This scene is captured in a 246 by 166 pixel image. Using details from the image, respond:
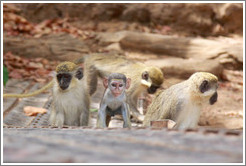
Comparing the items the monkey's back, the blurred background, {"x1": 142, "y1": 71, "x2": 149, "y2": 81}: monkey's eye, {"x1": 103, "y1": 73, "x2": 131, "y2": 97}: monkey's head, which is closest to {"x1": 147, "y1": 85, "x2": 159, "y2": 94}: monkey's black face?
{"x1": 142, "y1": 71, "x2": 149, "y2": 81}: monkey's eye

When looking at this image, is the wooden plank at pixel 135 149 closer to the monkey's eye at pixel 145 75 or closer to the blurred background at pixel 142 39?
the monkey's eye at pixel 145 75

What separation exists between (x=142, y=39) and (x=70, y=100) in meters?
6.49

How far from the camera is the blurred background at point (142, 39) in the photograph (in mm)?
10273

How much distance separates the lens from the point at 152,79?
6.76 m

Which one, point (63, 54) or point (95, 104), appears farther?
point (63, 54)

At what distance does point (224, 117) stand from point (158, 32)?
215 inches

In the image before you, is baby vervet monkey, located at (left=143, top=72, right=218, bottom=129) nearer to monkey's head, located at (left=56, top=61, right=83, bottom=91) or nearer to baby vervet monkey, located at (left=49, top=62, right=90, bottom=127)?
baby vervet monkey, located at (left=49, top=62, right=90, bottom=127)

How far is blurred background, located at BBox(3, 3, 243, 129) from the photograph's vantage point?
1027cm

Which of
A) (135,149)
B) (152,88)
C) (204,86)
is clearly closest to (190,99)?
(204,86)

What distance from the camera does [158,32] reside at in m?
13.2

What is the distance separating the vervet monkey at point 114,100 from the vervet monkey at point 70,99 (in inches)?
23.3

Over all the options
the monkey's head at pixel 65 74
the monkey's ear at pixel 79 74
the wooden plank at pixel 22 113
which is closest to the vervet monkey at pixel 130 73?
the wooden plank at pixel 22 113

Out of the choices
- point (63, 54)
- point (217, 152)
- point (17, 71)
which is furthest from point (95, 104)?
point (217, 152)

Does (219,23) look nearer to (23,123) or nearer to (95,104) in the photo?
(95,104)
